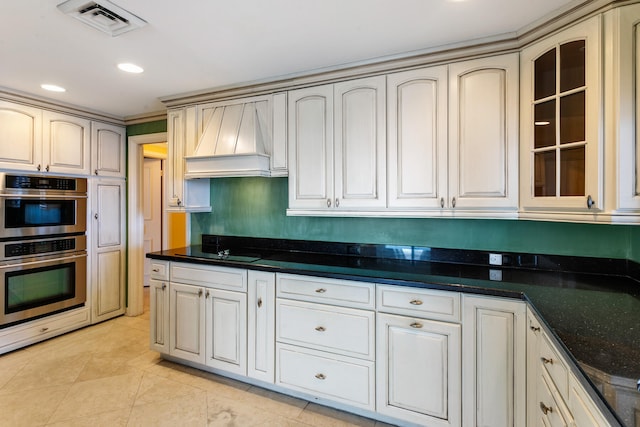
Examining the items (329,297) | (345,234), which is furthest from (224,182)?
(329,297)

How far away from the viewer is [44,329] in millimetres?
3182

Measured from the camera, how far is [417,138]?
7.11 ft

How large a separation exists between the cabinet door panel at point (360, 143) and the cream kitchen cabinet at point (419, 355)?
700 mm

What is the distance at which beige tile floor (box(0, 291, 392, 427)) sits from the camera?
207 centimetres

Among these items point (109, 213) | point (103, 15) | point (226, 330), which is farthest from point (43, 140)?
point (226, 330)

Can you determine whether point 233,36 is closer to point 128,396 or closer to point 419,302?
point 419,302

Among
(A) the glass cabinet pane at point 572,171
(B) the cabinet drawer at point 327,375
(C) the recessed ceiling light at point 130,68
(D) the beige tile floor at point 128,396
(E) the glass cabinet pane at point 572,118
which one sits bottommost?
(D) the beige tile floor at point 128,396

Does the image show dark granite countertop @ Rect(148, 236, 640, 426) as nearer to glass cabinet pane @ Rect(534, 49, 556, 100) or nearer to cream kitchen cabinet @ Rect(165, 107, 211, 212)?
cream kitchen cabinet @ Rect(165, 107, 211, 212)

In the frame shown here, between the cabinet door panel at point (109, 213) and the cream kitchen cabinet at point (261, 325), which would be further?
the cabinet door panel at point (109, 213)

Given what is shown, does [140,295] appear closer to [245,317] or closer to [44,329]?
[44,329]

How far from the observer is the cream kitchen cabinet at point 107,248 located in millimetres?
3545

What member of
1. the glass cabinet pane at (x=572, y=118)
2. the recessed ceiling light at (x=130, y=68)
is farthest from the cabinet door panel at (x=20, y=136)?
the glass cabinet pane at (x=572, y=118)

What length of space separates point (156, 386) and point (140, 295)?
178 centimetres

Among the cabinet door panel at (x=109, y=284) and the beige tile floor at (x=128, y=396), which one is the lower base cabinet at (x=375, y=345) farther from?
the cabinet door panel at (x=109, y=284)
